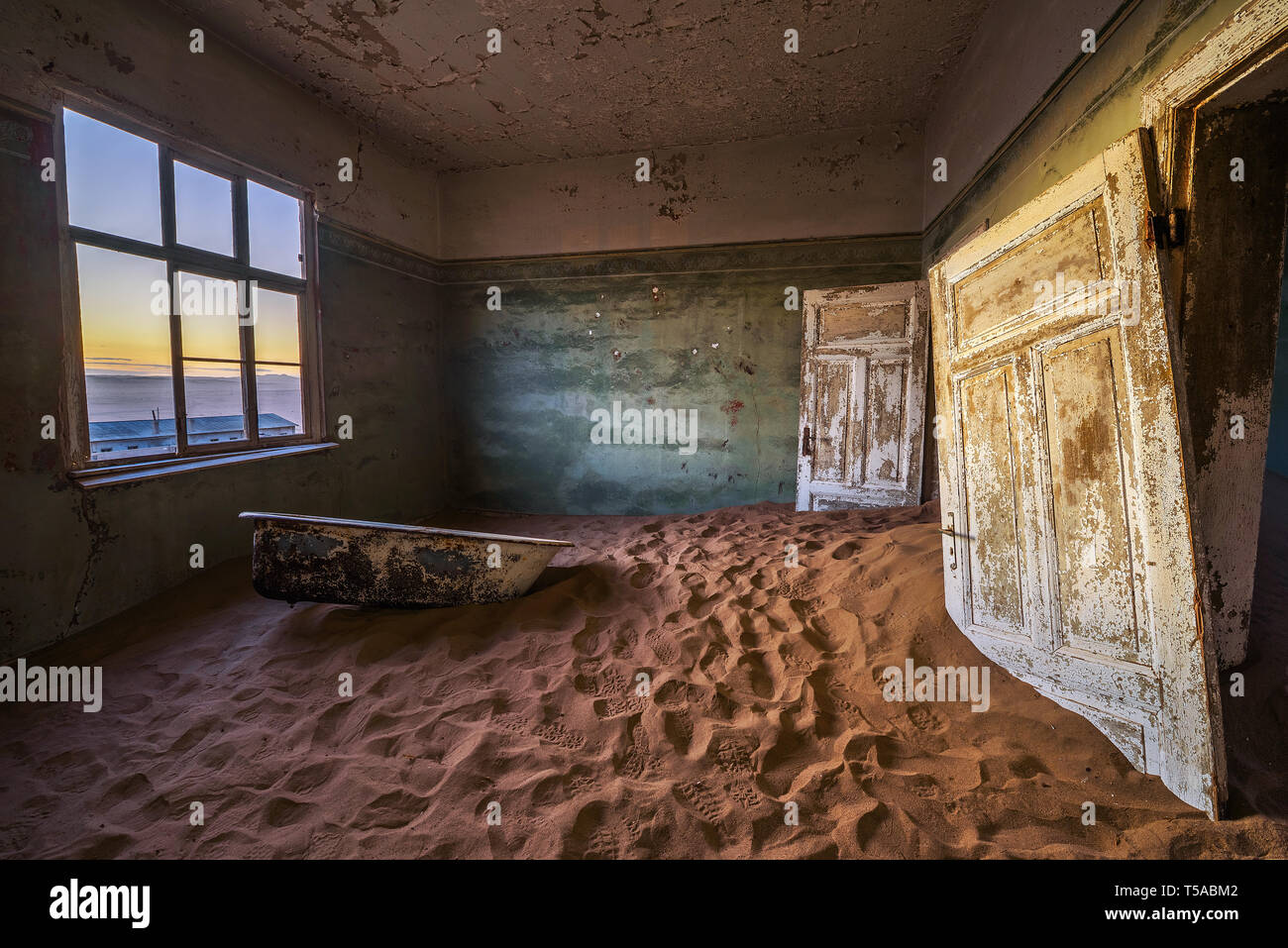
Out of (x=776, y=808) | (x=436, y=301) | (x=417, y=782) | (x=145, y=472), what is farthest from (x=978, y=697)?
(x=436, y=301)

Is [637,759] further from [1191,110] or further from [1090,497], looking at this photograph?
[1191,110]

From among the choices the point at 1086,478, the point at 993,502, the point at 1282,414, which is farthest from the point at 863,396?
the point at 1282,414

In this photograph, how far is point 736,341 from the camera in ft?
19.2

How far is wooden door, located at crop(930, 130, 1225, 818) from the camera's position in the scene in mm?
1663

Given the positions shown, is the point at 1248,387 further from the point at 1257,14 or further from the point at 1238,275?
the point at 1257,14

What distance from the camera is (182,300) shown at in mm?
3826

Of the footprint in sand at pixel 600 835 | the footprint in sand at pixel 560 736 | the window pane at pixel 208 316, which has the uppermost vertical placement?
the window pane at pixel 208 316

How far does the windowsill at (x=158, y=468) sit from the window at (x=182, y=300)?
2.1 inches

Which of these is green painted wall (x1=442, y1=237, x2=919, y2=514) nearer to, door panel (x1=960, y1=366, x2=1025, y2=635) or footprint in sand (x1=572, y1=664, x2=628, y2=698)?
door panel (x1=960, y1=366, x2=1025, y2=635)

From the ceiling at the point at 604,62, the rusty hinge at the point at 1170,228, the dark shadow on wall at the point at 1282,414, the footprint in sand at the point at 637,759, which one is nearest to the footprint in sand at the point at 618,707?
the footprint in sand at the point at 637,759

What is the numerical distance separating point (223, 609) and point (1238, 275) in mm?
5174

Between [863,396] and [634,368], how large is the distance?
2493 mm

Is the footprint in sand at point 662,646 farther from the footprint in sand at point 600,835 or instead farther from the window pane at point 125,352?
the window pane at point 125,352

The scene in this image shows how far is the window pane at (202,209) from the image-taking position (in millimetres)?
3799
